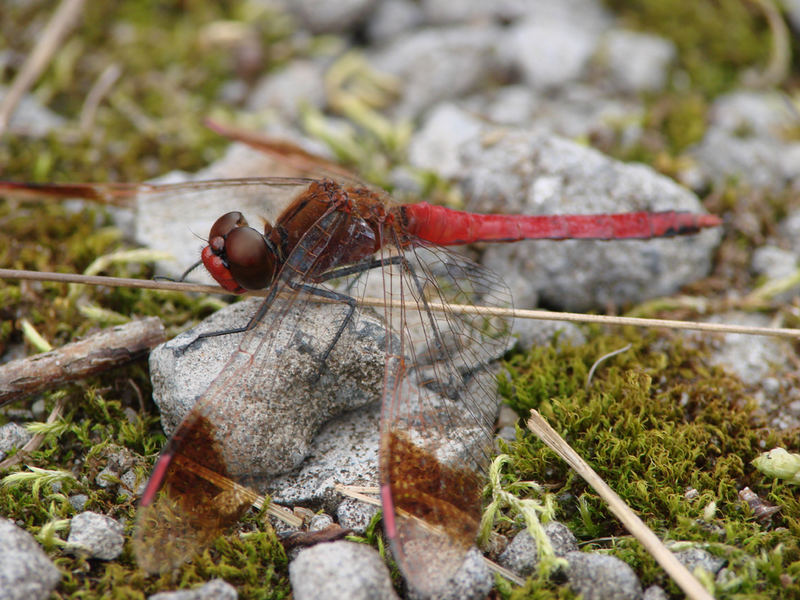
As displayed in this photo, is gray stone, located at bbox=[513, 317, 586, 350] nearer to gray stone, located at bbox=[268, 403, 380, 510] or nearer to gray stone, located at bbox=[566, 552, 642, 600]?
gray stone, located at bbox=[268, 403, 380, 510]

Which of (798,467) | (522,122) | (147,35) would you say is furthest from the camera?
(147,35)

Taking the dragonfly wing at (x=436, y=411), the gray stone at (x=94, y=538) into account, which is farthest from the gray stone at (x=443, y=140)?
the gray stone at (x=94, y=538)

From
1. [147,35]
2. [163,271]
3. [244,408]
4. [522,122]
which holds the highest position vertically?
[147,35]

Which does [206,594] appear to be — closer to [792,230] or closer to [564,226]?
[564,226]

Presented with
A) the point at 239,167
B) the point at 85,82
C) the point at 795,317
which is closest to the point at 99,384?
the point at 239,167

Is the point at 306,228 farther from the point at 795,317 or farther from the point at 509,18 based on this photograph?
the point at 509,18

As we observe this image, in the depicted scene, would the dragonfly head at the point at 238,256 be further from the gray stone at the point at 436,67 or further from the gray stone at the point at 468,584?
the gray stone at the point at 436,67

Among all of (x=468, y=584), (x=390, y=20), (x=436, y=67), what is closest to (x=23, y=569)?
(x=468, y=584)
